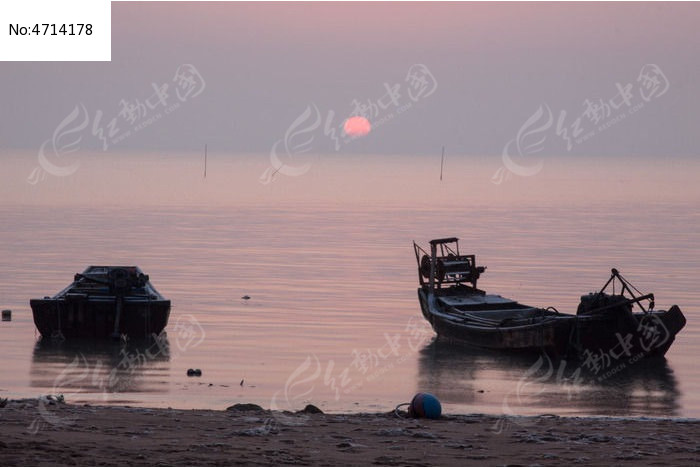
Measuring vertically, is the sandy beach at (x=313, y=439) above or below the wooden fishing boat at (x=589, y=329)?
below

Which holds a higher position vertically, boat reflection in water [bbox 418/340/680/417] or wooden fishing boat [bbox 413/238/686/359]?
wooden fishing boat [bbox 413/238/686/359]

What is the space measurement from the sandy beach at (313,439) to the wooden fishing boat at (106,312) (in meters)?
12.7

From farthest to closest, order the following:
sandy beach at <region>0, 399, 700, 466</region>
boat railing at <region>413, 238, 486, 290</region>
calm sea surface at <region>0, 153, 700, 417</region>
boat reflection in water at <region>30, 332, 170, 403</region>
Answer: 1. boat railing at <region>413, 238, 486, 290</region>
2. calm sea surface at <region>0, 153, 700, 417</region>
3. boat reflection in water at <region>30, 332, 170, 403</region>
4. sandy beach at <region>0, 399, 700, 466</region>

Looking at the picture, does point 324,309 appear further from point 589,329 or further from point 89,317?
point 589,329

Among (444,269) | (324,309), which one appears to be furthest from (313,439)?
(324,309)

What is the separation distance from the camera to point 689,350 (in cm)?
3419

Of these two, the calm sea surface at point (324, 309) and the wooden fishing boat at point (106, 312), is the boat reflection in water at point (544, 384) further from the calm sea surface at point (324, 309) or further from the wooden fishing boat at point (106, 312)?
the wooden fishing boat at point (106, 312)

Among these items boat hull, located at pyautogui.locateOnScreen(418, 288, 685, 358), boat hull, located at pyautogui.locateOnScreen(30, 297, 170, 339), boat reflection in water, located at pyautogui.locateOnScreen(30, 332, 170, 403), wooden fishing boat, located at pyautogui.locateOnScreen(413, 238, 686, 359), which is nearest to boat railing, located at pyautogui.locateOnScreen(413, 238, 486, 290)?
wooden fishing boat, located at pyautogui.locateOnScreen(413, 238, 686, 359)

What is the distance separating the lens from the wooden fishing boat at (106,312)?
110 ft

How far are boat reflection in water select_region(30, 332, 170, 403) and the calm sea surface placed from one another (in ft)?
0.27

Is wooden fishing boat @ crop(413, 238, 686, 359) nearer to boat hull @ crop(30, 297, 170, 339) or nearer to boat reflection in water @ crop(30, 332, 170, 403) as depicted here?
boat reflection in water @ crop(30, 332, 170, 403)

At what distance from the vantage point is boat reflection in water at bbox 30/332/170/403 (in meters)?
26.5

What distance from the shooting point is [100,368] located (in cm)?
2975

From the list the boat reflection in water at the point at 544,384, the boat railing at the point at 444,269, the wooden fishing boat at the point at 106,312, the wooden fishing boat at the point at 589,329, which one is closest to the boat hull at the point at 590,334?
the wooden fishing boat at the point at 589,329
